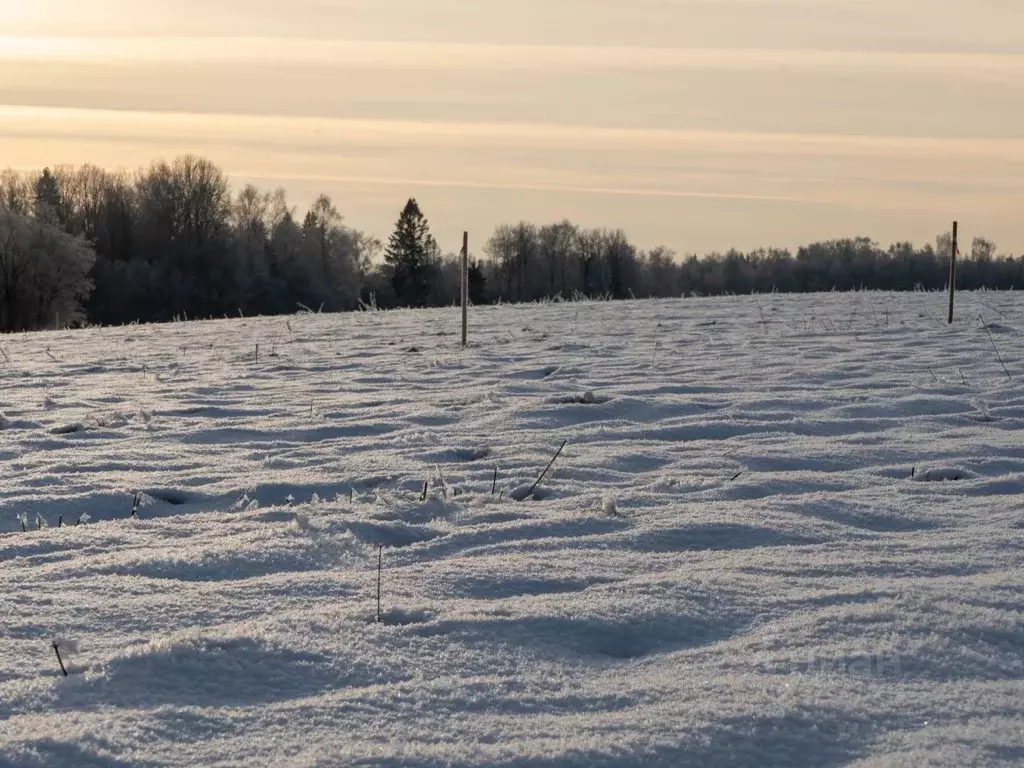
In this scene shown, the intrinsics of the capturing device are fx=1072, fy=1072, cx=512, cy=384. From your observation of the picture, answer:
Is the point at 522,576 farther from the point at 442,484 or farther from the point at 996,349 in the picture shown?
the point at 996,349

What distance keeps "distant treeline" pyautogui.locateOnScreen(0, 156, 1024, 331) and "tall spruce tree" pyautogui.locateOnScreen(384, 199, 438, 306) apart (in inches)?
3.9

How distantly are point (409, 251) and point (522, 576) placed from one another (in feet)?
240

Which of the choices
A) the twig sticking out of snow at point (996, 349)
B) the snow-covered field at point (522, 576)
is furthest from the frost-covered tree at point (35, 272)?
the snow-covered field at point (522, 576)

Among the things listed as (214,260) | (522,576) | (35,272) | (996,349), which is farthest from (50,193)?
(522,576)

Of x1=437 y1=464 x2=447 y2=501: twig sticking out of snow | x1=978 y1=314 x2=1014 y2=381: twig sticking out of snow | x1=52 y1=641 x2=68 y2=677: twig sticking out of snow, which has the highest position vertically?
x1=978 y1=314 x2=1014 y2=381: twig sticking out of snow

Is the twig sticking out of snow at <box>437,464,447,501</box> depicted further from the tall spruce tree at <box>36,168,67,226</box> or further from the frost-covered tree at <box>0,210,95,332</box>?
the tall spruce tree at <box>36,168,67,226</box>

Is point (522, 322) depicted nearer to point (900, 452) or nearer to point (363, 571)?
point (900, 452)

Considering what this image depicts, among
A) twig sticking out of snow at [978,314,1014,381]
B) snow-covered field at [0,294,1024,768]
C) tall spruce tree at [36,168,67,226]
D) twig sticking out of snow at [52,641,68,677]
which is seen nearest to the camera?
snow-covered field at [0,294,1024,768]

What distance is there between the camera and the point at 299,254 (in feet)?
226

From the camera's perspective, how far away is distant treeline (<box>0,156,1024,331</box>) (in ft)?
148

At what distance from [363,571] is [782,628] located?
4.11 ft

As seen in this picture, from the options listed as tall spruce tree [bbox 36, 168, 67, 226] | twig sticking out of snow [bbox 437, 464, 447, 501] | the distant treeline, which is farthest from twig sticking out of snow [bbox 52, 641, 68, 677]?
tall spruce tree [bbox 36, 168, 67, 226]

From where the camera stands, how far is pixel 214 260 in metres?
61.7

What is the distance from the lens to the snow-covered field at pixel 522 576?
2195mm
